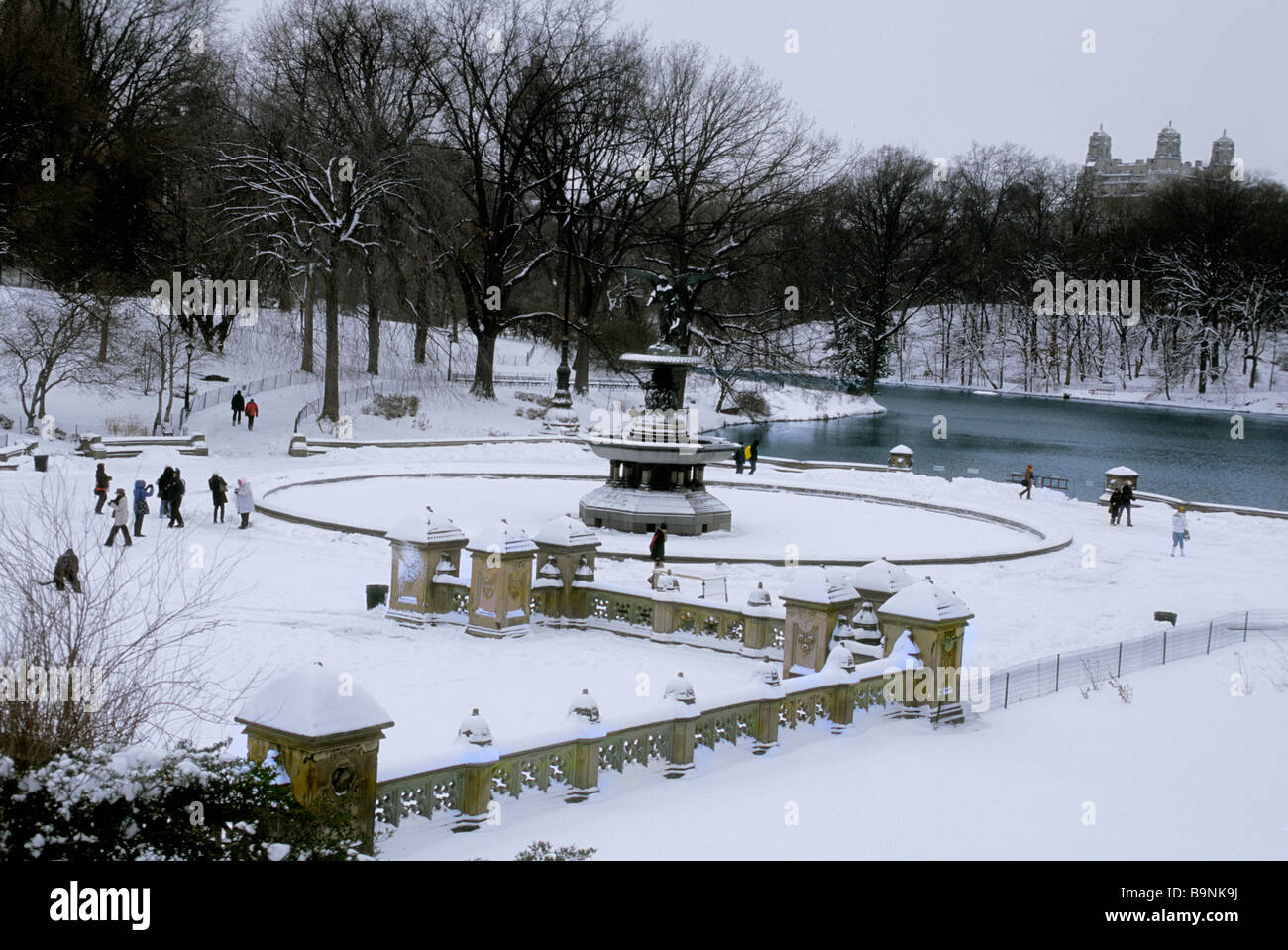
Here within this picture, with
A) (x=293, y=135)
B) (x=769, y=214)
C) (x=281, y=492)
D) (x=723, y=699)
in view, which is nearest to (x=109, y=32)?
(x=293, y=135)

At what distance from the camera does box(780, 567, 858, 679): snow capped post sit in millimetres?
16766

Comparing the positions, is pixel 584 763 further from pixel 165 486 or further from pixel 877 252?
pixel 877 252

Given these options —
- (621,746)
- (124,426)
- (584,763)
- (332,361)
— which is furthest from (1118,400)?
(584,763)

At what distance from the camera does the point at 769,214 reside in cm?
5719

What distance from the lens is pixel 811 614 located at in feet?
55.5

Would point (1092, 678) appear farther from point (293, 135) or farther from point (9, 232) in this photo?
point (9, 232)

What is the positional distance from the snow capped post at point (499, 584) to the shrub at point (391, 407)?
28.9 m

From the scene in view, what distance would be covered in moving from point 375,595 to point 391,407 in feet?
93.8

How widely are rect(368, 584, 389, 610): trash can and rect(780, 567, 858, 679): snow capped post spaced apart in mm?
6449

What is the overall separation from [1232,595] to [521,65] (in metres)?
40.1

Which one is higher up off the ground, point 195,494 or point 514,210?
point 514,210

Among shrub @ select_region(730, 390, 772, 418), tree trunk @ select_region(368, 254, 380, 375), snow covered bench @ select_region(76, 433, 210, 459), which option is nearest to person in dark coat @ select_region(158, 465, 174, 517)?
snow covered bench @ select_region(76, 433, 210, 459)

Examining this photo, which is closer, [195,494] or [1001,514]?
[195,494]

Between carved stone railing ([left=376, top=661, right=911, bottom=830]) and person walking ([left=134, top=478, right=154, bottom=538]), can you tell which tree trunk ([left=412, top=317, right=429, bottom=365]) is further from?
carved stone railing ([left=376, top=661, right=911, bottom=830])
